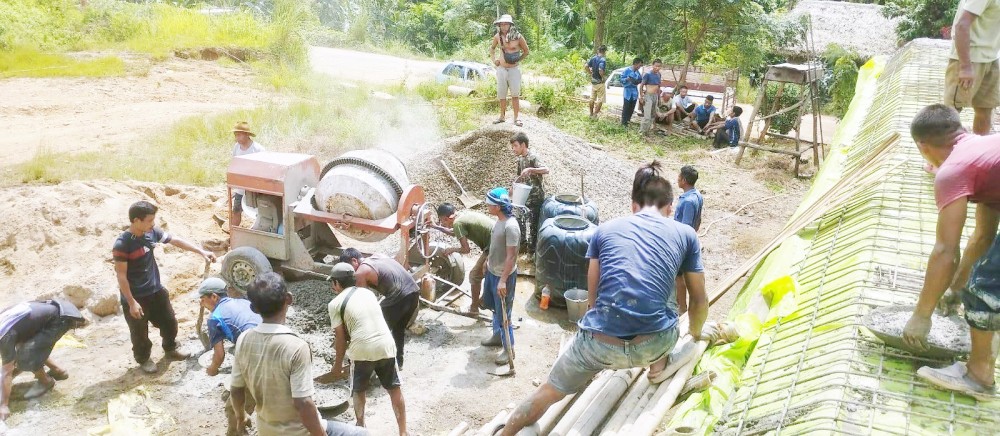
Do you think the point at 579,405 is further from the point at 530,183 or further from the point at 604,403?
the point at 530,183

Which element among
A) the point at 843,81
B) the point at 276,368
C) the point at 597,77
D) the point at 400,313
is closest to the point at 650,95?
the point at 597,77

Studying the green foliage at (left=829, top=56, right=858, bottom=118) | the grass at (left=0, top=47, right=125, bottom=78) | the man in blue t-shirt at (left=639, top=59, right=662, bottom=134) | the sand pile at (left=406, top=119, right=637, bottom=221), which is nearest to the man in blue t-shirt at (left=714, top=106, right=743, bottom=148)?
the man in blue t-shirt at (left=639, top=59, right=662, bottom=134)

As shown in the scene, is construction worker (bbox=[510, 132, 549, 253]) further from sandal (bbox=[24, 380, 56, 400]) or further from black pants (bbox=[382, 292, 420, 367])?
sandal (bbox=[24, 380, 56, 400])

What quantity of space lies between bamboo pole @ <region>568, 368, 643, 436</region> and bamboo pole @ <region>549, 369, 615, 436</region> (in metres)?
0.03

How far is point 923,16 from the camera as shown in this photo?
2003cm

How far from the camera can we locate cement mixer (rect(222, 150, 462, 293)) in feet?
22.0

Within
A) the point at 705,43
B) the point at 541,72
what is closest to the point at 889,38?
the point at 705,43

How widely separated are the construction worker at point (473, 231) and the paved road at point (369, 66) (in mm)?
12041

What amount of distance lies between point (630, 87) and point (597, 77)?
30.3 inches

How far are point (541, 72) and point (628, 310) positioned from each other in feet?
65.3

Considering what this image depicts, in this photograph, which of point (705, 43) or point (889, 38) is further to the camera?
point (889, 38)

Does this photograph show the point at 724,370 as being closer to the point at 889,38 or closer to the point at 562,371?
the point at 562,371

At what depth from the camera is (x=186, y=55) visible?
63.3 ft

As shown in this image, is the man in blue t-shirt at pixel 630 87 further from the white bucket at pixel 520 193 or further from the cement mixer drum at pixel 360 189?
the cement mixer drum at pixel 360 189
